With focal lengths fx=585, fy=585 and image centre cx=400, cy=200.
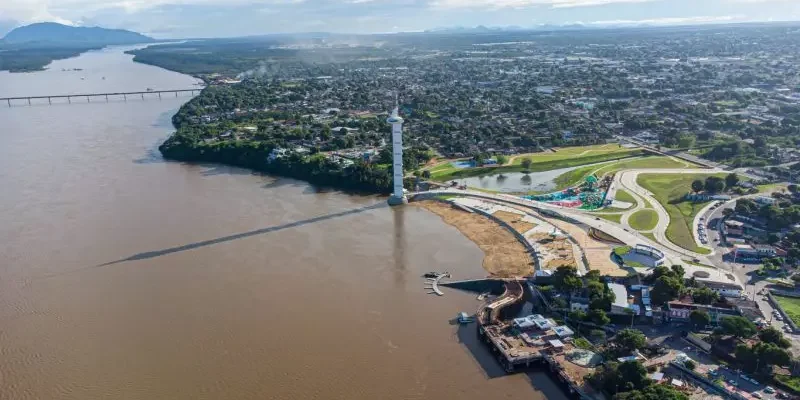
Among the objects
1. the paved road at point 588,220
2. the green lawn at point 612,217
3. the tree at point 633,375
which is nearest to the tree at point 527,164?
the paved road at point 588,220

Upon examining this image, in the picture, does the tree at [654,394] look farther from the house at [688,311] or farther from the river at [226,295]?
the house at [688,311]

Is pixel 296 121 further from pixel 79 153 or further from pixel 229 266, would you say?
pixel 229 266

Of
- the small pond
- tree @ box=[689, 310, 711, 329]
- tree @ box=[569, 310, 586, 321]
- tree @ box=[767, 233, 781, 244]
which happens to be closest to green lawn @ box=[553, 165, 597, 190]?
the small pond

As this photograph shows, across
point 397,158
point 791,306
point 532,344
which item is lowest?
point 532,344

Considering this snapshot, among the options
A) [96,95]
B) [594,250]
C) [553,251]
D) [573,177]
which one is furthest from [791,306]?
[96,95]

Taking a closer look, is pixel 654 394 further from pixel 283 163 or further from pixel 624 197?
pixel 283 163

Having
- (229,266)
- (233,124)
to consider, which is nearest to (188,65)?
(233,124)

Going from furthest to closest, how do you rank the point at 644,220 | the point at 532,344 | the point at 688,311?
1. the point at 644,220
2. the point at 688,311
3. the point at 532,344

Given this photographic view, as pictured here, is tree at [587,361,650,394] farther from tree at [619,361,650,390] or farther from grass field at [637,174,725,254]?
grass field at [637,174,725,254]
